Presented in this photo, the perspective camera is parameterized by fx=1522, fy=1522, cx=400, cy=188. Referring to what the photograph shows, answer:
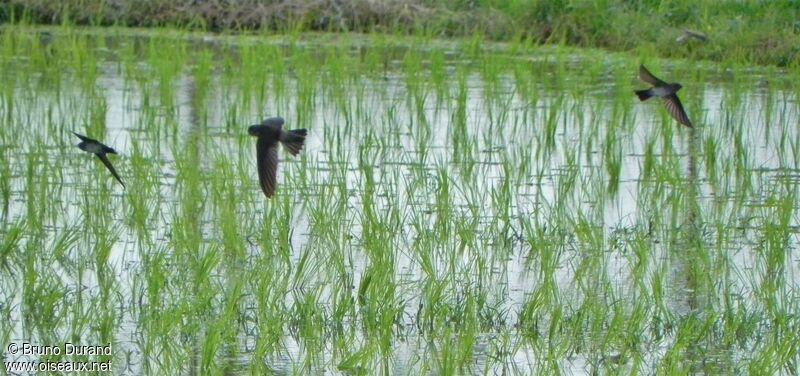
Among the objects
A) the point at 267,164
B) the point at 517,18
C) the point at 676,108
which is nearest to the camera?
the point at 267,164

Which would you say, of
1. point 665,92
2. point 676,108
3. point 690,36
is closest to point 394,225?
point 665,92

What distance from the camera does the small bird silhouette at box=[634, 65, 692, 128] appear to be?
5.00m

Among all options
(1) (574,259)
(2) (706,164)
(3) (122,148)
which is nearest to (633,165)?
(2) (706,164)

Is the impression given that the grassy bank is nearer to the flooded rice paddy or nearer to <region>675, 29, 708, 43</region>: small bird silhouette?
<region>675, 29, 708, 43</region>: small bird silhouette

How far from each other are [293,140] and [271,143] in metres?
0.08

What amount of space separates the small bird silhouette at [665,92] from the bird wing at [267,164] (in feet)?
4.18

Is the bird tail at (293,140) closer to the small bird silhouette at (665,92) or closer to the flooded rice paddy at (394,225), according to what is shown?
the flooded rice paddy at (394,225)

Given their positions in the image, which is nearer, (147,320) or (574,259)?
(147,320)

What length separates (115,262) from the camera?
→ 14.3 ft

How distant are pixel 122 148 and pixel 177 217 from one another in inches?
60.5

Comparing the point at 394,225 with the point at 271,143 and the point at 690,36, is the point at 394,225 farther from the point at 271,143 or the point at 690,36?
the point at 690,36

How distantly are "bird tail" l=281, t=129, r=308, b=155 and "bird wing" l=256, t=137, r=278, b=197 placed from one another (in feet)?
0.16

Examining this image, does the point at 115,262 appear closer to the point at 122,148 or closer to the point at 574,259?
the point at 574,259

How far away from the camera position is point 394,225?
4.82 metres
